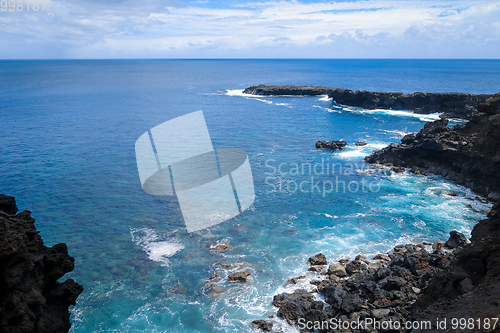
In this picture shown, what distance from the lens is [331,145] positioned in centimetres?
5450

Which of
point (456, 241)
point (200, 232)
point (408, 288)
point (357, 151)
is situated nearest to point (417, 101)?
point (357, 151)

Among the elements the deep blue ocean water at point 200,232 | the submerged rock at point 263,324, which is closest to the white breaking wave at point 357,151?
the deep blue ocean water at point 200,232

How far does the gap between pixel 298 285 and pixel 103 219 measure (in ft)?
62.5

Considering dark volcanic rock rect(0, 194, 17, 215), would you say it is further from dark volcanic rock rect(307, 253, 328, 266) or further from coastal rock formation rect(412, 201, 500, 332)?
dark volcanic rock rect(307, 253, 328, 266)

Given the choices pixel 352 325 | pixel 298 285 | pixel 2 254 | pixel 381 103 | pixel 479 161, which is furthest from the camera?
pixel 381 103

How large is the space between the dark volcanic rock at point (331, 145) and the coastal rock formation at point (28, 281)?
45.0 m

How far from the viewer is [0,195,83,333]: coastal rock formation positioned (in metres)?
12.2

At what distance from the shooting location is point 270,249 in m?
27.1

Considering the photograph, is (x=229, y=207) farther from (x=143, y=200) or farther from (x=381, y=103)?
(x=381, y=103)

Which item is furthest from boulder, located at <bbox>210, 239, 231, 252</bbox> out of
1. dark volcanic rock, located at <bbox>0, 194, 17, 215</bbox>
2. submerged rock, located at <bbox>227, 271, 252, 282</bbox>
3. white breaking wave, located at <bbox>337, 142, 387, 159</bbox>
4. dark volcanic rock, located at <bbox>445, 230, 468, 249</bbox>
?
white breaking wave, located at <bbox>337, 142, 387, 159</bbox>

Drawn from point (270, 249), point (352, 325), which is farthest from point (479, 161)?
point (352, 325)

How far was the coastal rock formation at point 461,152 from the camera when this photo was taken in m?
35.6

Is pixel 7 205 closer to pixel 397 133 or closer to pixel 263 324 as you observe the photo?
pixel 263 324

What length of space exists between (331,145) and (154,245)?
118 ft
